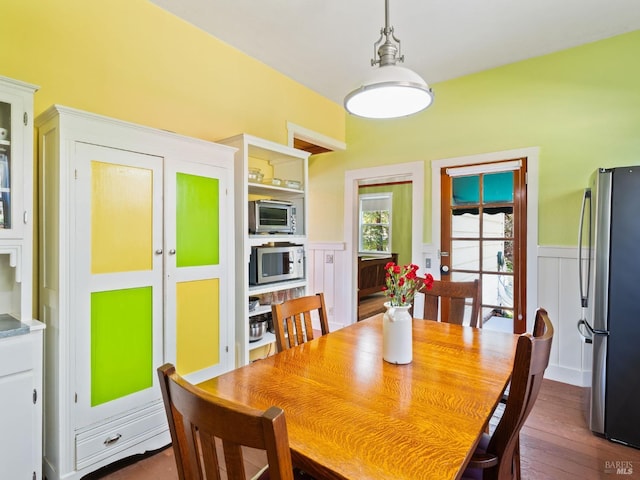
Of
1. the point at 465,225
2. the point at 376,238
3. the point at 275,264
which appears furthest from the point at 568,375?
the point at 376,238

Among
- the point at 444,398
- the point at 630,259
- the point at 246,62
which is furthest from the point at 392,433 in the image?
the point at 246,62

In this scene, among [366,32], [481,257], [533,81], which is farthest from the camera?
[481,257]

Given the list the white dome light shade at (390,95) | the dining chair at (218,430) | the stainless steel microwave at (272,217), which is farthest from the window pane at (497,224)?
the dining chair at (218,430)

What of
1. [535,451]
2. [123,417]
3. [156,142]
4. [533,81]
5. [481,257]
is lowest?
[535,451]

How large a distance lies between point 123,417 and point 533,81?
3881mm

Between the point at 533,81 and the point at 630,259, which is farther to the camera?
the point at 533,81

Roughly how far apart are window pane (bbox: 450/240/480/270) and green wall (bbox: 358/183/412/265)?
297 centimetres

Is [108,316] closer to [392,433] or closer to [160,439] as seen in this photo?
[160,439]

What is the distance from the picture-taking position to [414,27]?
2510 millimetres

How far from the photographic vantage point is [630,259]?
200cm

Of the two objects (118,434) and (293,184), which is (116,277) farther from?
(293,184)

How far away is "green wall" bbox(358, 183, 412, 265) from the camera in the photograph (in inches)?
252

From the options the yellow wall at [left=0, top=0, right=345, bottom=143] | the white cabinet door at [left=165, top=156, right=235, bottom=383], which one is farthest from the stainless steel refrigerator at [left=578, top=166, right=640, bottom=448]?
the yellow wall at [left=0, top=0, right=345, bottom=143]

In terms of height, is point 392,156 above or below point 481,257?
above
